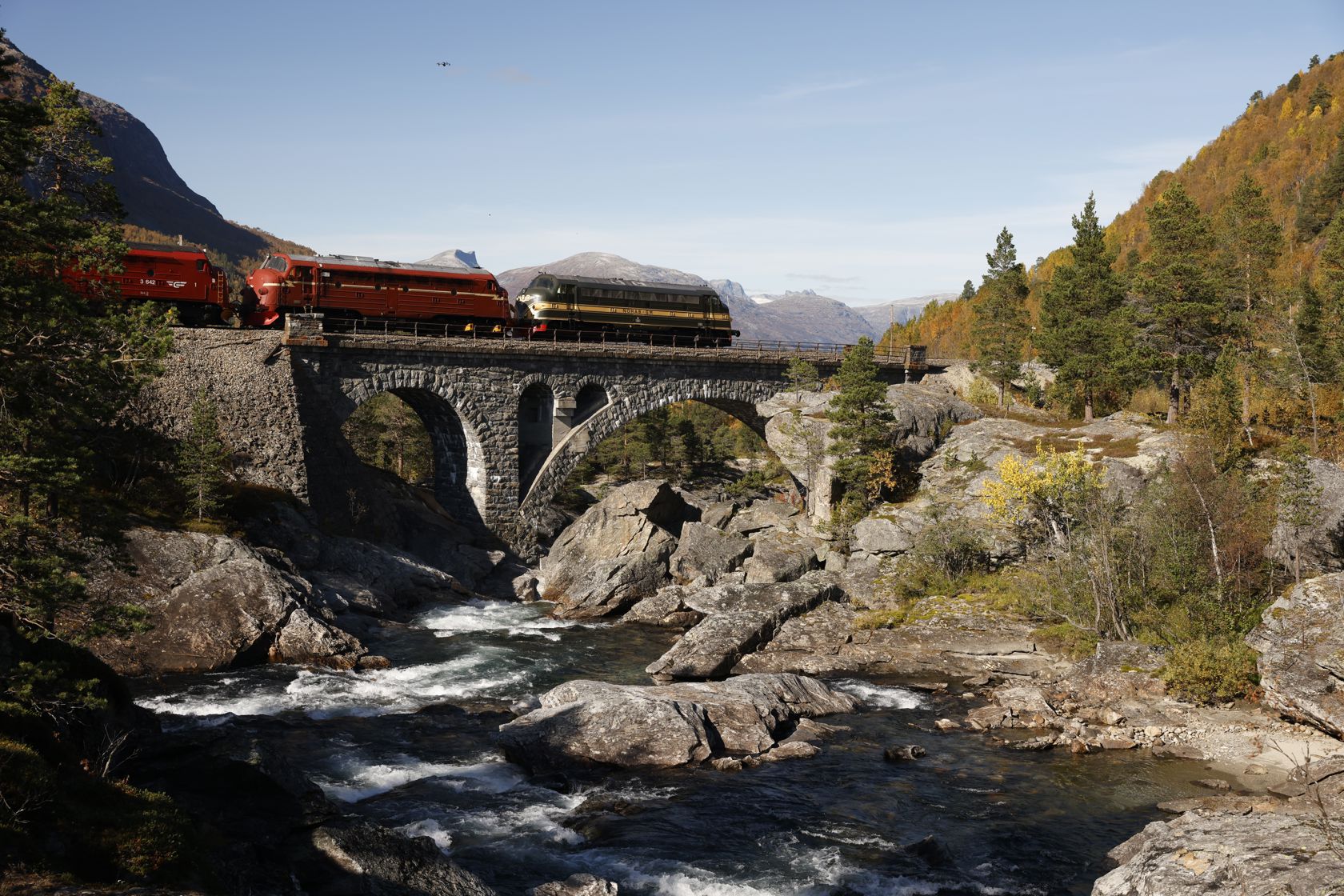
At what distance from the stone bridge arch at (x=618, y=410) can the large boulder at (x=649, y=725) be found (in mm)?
26907

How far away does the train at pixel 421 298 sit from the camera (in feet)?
163

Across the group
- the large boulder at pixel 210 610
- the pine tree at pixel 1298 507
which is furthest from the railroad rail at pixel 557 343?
the pine tree at pixel 1298 507

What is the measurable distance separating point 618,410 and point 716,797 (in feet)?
117

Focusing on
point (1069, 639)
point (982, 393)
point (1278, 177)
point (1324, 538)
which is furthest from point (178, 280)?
point (1278, 177)

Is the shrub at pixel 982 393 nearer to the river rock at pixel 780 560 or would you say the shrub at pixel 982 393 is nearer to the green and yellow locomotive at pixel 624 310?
the green and yellow locomotive at pixel 624 310

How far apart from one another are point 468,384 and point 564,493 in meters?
16.8

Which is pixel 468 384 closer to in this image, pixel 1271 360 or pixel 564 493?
pixel 564 493

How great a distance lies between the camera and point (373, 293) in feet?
181

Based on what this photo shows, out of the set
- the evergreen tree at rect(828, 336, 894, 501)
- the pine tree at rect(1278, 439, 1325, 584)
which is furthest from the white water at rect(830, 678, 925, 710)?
the evergreen tree at rect(828, 336, 894, 501)

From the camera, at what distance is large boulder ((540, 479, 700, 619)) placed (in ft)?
166

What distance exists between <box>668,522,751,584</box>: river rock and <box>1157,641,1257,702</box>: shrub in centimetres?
2413

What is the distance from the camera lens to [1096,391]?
207 feet

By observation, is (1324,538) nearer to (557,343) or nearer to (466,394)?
(557,343)

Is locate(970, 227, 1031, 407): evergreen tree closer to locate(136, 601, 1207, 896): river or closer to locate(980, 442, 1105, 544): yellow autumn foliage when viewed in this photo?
locate(980, 442, 1105, 544): yellow autumn foliage
